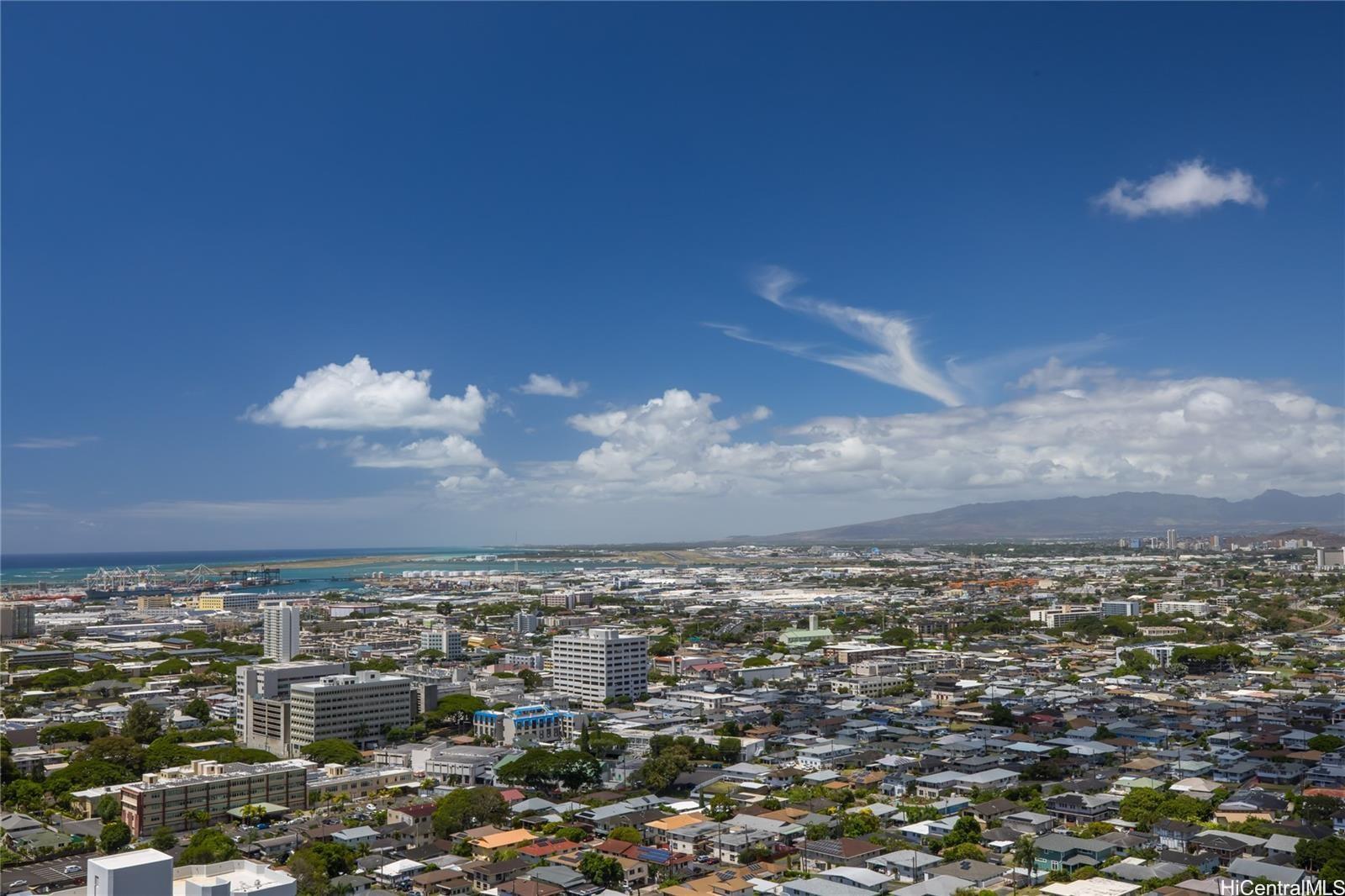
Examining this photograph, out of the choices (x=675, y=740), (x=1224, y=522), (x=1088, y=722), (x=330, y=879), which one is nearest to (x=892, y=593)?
(x=1088, y=722)

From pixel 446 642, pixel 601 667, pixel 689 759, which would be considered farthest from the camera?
pixel 446 642

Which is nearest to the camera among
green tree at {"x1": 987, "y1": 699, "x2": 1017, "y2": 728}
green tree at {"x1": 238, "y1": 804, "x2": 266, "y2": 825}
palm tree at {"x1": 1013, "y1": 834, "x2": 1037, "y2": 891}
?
palm tree at {"x1": 1013, "y1": 834, "x2": 1037, "y2": 891}

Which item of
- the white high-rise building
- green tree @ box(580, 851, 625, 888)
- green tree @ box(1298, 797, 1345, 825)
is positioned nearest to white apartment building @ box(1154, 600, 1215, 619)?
green tree @ box(1298, 797, 1345, 825)

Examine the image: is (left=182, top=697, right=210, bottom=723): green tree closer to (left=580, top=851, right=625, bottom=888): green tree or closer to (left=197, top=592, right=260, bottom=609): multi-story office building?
(left=580, top=851, right=625, bottom=888): green tree

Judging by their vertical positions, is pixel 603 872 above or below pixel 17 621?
below

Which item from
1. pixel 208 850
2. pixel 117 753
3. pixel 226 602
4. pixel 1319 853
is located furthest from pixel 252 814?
pixel 226 602

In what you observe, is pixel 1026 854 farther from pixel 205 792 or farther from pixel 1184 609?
pixel 1184 609
